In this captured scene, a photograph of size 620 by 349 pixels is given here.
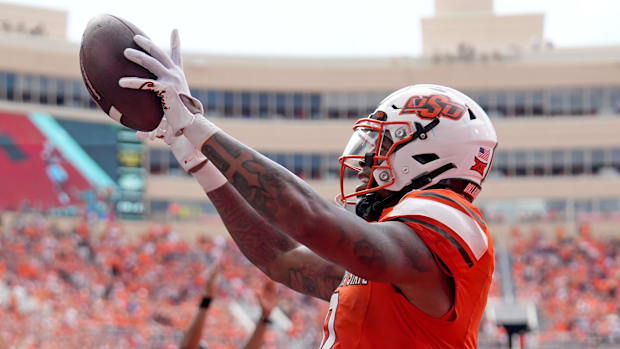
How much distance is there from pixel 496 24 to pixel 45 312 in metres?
26.1

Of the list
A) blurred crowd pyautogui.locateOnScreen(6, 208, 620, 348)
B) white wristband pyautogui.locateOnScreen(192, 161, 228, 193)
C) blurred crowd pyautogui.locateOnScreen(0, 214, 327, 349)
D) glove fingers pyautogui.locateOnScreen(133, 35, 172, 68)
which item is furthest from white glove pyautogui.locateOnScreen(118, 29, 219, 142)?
blurred crowd pyautogui.locateOnScreen(6, 208, 620, 348)

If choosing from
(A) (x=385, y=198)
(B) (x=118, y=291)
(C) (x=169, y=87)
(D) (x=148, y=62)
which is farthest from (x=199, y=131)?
(B) (x=118, y=291)

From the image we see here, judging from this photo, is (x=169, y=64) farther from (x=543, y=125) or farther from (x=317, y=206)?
(x=543, y=125)

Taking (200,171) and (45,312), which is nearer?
(200,171)

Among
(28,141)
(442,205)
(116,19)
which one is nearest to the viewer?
(442,205)

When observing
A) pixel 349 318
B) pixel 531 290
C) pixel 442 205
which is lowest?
pixel 531 290

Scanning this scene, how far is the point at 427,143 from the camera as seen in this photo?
268cm

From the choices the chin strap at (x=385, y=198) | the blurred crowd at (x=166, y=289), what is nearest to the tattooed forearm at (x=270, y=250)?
the chin strap at (x=385, y=198)

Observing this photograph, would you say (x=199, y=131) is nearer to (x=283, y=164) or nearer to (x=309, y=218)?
(x=309, y=218)

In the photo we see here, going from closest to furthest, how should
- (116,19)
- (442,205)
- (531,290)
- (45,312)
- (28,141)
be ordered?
1. (442,205)
2. (116,19)
3. (45,312)
4. (531,290)
5. (28,141)

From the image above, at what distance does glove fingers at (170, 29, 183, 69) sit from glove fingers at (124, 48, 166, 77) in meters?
0.14

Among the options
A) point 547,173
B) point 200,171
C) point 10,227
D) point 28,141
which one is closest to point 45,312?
point 10,227

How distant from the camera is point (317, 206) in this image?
88.6 inches

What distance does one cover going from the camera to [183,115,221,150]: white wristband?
7.80 feet
